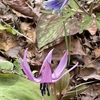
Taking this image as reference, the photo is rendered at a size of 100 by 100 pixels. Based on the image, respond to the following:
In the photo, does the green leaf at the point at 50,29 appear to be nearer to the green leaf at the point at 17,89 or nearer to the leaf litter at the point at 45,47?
the leaf litter at the point at 45,47

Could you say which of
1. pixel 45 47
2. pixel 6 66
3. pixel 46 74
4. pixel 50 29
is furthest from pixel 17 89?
pixel 45 47

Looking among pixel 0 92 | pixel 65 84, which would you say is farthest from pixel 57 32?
pixel 0 92

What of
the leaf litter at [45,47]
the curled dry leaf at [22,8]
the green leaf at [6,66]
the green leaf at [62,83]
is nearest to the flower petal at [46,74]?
the green leaf at [62,83]

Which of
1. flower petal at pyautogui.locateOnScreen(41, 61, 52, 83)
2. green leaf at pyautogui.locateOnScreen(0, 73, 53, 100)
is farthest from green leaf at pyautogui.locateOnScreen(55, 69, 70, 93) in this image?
flower petal at pyautogui.locateOnScreen(41, 61, 52, 83)

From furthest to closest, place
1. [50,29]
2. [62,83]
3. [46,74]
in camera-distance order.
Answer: [50,29], [62,83], [46,74]

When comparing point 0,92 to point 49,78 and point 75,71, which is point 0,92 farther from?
point 75,71

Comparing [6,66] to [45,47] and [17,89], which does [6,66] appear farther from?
[45,47]

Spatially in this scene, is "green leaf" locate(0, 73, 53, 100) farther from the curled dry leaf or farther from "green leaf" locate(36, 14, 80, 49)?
the curled dry leaf

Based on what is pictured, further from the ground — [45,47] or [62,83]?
[62,83]
